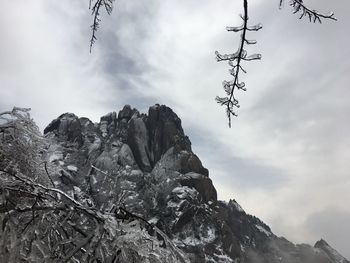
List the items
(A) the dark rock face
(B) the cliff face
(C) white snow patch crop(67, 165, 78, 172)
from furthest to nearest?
(A) the dark rock face
(C) white snow patch crop(67, 165, 78, 172)
(B) the cliff face

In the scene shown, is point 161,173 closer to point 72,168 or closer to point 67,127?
point 72,168

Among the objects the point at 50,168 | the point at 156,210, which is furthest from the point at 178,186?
the point at 50,168

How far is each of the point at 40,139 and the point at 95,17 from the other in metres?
2.04

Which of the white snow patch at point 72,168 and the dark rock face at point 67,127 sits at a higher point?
the dark rock face at point 67,127

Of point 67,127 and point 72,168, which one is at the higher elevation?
point 67,127

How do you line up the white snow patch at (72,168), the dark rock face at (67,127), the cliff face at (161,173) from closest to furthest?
the cliff face at (161,173) → the white snow patch at (72,168) → the dark rock face at (67,127)

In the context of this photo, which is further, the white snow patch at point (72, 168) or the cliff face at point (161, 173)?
the white snow patch at point (72, 168)

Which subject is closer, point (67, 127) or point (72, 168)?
point (72, 168)

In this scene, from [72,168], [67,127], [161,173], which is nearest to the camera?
[72,168]

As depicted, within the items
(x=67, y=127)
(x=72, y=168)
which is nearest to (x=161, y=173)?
(x=72, y=168)

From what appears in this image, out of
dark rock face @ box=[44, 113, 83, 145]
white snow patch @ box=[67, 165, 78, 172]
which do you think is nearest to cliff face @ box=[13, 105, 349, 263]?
dark rock face @ box=[44, 113, 83, 145]

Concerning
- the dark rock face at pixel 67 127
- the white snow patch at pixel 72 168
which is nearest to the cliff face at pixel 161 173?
the dark rock face at pixel 67 127

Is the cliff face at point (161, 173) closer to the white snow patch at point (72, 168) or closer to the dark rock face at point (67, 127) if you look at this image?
the dark rock face at point (67, 127)

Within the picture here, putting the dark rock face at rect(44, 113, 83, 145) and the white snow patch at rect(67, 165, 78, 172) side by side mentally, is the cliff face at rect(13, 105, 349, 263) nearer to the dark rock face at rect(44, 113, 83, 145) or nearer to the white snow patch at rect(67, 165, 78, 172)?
the dark rock face at rect(44, 113, 83, 145)
